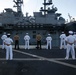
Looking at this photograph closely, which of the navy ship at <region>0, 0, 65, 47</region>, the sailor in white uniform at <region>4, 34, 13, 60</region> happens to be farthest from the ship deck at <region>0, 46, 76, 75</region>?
the navy ship at <region>0, 0, 65, 47</region>

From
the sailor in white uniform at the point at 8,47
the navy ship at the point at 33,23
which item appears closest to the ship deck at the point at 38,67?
the sailor in white uniform at the point at 8,47

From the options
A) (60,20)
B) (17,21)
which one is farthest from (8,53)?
(60,20)

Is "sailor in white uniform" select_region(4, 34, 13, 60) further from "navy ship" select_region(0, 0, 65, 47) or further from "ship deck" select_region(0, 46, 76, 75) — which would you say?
"navy ship" select_region(0, 0, 65, 47)

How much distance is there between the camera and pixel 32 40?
4688 centimetres

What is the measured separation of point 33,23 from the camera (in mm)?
47656

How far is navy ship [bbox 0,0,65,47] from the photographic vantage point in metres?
45.9

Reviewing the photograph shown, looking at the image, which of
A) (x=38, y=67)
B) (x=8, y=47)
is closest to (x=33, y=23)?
(x=8, y=47)

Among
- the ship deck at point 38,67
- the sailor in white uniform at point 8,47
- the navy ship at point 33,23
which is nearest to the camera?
the ship deck at point 38,67

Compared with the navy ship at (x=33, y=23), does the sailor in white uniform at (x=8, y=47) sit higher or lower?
lower

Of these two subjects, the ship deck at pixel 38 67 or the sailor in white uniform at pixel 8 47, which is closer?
the ship deck at pixel 38 67

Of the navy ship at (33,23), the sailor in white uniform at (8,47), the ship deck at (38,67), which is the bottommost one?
the ship deck at (38,67)

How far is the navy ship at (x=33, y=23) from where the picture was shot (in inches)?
1807

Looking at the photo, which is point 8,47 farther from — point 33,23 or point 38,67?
point 33,23

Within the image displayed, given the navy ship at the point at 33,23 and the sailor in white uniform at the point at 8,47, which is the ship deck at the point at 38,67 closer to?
the sailor in white uniform at the point at 8,47
